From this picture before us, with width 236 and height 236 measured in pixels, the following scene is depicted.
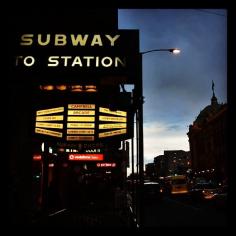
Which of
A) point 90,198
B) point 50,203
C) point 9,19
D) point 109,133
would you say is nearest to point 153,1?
point 9,19

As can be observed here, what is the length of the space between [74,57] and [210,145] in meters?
109

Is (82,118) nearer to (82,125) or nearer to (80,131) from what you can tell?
(82,125)

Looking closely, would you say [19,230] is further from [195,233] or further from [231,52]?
[231,52]

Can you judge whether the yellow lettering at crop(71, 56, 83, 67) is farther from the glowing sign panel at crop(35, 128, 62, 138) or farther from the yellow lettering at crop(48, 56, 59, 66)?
the glowing sign panel at crop(35, 128, 62, 138)

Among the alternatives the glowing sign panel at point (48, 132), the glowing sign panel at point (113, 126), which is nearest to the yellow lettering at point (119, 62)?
the glowing sign panel at point (48, 132)

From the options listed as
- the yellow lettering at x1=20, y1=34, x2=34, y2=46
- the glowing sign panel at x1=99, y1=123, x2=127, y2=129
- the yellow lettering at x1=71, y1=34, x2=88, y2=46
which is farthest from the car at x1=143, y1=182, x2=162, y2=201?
the yellow lettering at x1=20, y1=34, x2=34, y2=46

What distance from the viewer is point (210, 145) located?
4365 inches

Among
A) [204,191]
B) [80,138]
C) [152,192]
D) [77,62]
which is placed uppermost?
[77,62]

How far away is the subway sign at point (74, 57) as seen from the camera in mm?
4852

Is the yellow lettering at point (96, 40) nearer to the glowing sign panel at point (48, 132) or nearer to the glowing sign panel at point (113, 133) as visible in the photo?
the glowing sign panel at point (48, 132)

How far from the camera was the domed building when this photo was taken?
9538 centimetres

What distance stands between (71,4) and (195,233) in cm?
244

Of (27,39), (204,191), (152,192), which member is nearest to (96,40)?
(27,39)

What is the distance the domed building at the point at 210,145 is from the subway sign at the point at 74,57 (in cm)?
7975
